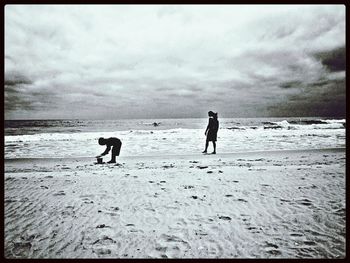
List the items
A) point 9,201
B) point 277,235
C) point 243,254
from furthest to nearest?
point 9,201 → point 277,235 → point 243,254

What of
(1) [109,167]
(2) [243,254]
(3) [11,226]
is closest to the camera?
(2) [243,254]

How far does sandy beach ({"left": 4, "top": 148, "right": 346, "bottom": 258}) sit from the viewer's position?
3.88m

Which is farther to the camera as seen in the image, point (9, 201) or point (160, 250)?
point (9, 201)

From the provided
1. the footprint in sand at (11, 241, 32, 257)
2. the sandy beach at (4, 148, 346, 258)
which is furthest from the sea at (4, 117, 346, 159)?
the footprint in sand at (11, 241, 32, 257)

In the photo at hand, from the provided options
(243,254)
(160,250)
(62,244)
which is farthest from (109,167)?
(243,254)

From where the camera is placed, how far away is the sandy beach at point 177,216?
12.7 ft

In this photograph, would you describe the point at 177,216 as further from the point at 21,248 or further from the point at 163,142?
the point at 163,142

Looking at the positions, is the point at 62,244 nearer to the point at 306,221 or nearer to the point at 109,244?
the point at 109,244

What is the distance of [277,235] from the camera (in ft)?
13.8

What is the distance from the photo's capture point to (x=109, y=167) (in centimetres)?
980

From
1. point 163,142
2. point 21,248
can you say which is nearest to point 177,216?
point 21,248

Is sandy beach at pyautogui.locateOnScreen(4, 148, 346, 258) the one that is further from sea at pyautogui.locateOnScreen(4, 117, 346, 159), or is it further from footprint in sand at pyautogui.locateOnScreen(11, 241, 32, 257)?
sea at pyautogui.locateOnScreen(4, 117, 346, 159)

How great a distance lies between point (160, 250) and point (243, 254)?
1329mm

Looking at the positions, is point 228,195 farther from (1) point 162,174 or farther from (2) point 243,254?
(1) point 162,174
